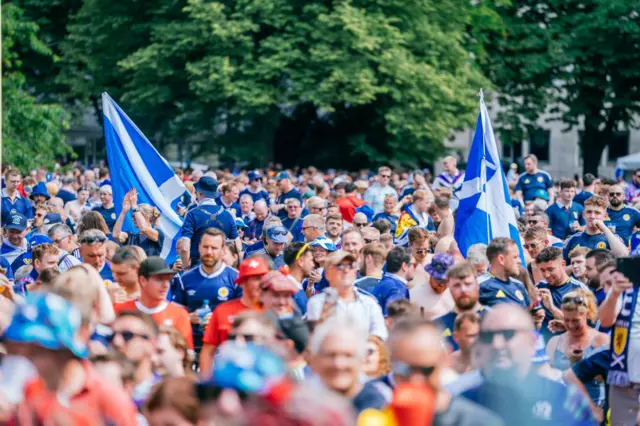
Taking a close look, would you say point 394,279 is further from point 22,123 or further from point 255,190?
point 22,123

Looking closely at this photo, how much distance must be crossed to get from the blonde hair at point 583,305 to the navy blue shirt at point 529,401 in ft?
8.81

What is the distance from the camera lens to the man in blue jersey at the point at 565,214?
56.1 ft

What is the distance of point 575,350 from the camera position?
8.98 meters

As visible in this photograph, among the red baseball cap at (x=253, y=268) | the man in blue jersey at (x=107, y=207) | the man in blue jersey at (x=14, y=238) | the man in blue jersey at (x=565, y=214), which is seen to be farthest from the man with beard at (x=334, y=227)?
the red baseball cap at (x=253, y=268)

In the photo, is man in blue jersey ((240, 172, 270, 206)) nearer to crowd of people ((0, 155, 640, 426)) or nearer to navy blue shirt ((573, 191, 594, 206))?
Result: crowd of people ((0, 155, 640, 426))

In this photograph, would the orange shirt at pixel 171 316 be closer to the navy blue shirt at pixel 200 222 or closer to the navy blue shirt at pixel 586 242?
the navy blue shirt at pixel 200 222

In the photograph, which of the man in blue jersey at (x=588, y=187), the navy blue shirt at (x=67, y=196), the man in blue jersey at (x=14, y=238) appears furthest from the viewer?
the navy blue shirt at (x=67, y=196)

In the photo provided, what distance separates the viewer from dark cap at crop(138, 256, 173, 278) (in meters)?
8.47

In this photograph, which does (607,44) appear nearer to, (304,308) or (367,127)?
(367,127)

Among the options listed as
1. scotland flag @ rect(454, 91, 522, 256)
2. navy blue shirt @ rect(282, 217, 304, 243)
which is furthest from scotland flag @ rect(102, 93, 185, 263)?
scotland flag @ rect(454, 91, 522, 256)

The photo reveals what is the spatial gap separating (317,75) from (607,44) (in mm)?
10661

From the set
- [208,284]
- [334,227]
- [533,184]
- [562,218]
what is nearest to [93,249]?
[208,284]

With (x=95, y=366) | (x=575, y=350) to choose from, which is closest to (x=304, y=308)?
(x=575, y=350)

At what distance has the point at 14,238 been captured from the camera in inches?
527
